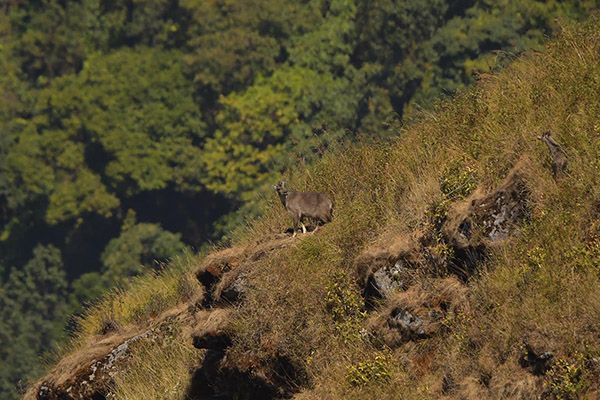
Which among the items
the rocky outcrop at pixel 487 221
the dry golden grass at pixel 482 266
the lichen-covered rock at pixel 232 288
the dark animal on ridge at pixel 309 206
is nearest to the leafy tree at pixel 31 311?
the dark animal on ridge at pixel 309 206

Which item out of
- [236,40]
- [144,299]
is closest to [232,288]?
[144,299]

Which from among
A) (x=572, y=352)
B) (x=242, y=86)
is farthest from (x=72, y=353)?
(x=242, y=86)

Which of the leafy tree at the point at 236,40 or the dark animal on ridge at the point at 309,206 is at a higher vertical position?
the dark animal on ridge at the point at 309,206

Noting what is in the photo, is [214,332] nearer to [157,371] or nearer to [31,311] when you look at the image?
[157,371]

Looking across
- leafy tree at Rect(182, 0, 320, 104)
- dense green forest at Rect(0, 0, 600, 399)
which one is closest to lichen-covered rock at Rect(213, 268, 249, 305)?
dense green forest at Rect(0, 0, 600, 399)

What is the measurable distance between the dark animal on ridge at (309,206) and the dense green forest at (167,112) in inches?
2676

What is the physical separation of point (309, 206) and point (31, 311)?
74985 millimetres

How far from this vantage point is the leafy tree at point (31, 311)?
270 ft

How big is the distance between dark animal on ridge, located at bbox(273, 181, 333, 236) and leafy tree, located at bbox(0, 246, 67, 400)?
5547cm

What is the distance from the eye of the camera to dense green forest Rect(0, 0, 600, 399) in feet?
306

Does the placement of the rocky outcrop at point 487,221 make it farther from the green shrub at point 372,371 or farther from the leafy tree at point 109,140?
the leafy tree at point 109,140

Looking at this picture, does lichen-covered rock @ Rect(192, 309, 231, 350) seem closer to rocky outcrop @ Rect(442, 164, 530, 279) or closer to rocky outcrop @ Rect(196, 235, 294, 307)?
rocky outcrop @ Rect(196, 235, 294, 307)

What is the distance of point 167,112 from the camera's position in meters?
103

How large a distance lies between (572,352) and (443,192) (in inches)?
142
